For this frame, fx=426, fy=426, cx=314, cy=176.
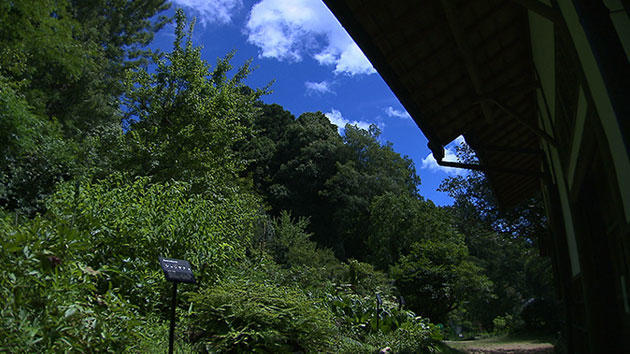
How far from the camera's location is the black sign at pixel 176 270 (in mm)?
3734

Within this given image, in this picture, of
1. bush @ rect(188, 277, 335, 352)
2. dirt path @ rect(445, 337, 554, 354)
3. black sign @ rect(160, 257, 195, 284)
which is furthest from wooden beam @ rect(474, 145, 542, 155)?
dirt path @ rect(445, 337, 554, 354)

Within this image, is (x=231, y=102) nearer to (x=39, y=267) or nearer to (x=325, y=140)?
(x=39, y=267)

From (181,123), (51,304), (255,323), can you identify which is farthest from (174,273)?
(181,123)

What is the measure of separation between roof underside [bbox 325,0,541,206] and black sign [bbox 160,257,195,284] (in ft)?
8.33

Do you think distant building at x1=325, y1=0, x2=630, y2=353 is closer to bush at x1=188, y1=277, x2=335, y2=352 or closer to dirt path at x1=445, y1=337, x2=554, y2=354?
bush at x1=188, y1=277, x2=335, y2=352

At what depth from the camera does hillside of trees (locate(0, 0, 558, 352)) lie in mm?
3881

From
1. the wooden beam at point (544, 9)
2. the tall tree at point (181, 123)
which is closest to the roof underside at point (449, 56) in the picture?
the wooden beam at point (544, 9)

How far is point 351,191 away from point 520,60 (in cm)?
2997

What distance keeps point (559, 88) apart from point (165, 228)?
4.77m

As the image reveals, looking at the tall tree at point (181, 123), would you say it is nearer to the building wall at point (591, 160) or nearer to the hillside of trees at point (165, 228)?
the hillside of trees at point (165, 228)

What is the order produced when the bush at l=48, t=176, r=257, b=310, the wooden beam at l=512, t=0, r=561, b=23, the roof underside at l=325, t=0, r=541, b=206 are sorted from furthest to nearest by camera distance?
the bush at l=48, t=176, r=257, b=310, the roof underside at l=325, t=0, r=541, b=206, the wooden beam at l=512, t=0, r=561, b=23

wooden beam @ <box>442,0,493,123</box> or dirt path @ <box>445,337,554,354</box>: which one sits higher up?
wooden beam @ <box>442,0,493,123</box>

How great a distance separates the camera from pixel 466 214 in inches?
662

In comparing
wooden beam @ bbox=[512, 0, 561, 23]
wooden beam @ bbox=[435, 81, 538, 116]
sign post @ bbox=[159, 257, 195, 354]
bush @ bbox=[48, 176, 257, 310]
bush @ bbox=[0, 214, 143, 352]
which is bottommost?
bush @ bbox=[0, 214, 143, 352]
